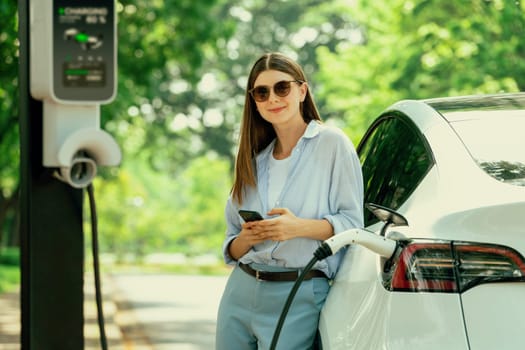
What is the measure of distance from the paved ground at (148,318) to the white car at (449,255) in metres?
8.42

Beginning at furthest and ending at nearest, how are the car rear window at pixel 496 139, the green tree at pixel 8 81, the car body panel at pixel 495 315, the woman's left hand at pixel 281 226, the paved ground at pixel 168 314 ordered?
the green tree at pixel 8 81 < the paved ground at pixel 168 314 < the woman's left hand at pixel 281 226 < the car rear window at pixel 496 139 < the car body panel at pixel 495 315

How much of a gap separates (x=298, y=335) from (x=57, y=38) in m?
1.40

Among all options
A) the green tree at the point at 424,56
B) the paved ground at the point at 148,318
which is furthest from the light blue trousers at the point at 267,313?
the green tree at the point at 424,56

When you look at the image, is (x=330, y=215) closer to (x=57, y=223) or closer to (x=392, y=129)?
(x=392, y=129)

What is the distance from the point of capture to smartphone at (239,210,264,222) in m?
3.72

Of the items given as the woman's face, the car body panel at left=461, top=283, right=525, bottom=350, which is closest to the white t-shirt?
the woman's face

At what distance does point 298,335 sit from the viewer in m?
3.80

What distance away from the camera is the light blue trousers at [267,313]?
3.80 meters

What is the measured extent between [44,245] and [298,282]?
1188mm

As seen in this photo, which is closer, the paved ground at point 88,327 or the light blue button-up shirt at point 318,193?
the light blue button-up shirt at point 318,193

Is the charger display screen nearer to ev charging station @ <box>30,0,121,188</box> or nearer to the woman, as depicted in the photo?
ev charging station @ <box>30,0,121,188</box>

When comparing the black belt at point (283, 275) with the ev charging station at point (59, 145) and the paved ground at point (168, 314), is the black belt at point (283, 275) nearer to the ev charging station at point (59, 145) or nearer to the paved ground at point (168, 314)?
the ev charging station at point (59, 145)

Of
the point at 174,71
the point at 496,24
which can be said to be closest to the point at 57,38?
the point at 496,24

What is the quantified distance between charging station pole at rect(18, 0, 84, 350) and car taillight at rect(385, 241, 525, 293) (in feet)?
5.01
